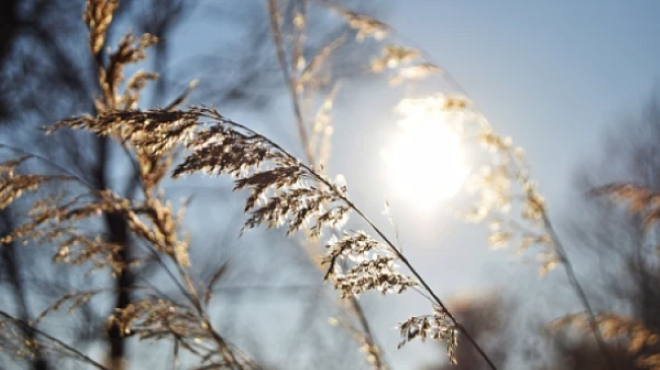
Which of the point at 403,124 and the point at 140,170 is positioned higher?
the point at 403,124

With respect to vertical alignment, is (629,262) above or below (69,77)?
above

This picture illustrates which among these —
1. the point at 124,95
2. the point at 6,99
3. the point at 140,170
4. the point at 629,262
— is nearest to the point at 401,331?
the point at 140,170

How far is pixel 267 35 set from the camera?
320 inches

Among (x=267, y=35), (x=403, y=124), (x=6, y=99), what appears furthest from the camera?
(x=267, y=35)

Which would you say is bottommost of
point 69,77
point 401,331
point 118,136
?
point 401,331

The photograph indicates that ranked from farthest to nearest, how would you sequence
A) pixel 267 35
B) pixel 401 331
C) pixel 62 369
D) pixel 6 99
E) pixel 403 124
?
pixel 267 35 → pixel 6 99 → pixel 62 369 → pixel 403 124 → pixel 401 331

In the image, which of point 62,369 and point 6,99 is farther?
point 6,99

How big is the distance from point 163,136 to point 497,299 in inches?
610

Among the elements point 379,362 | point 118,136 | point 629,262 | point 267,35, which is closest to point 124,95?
point 118,136

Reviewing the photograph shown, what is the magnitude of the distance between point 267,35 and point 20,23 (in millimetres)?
2781

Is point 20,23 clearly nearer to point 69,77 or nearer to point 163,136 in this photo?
point 69,77

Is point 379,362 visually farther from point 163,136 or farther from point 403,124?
point 163,136

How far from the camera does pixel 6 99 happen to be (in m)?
6.31

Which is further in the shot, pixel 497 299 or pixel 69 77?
pixel 497 299
